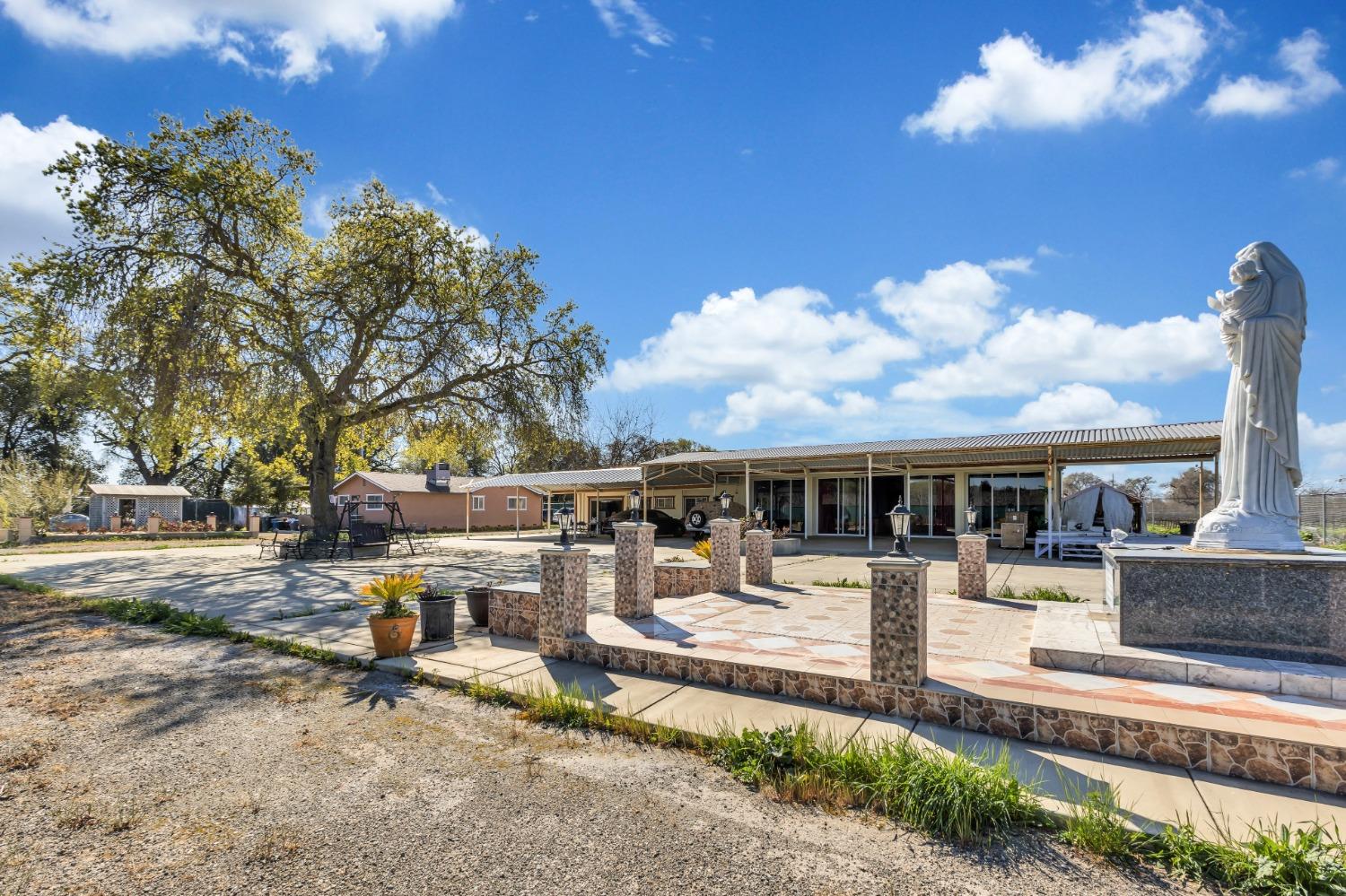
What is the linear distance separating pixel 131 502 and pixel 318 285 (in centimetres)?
2328

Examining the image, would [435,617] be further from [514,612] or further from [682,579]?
[682,579]

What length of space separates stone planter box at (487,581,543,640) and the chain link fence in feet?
66.5

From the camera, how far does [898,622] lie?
4488 millimetres

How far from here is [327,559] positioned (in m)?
16.6

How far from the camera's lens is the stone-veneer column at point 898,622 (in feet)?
14.6

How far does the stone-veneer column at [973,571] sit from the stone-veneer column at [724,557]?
10.4 ft

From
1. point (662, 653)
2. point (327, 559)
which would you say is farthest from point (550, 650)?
point (327, 559)

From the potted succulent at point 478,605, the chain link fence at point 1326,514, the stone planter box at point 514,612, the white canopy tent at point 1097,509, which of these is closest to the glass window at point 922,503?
the white canopy tent at point 1097,509

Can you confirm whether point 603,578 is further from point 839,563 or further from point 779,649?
point 779,649

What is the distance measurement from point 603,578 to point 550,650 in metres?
6.57

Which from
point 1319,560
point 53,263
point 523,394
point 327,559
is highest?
point 53,263

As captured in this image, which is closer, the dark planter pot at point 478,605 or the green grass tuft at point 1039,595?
the dark planter pot at point 478,605

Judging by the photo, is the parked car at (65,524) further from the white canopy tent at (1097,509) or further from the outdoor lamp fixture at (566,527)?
the white canopy tent at (1097,509)

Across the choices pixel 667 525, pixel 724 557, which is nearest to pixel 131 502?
pixel 667 525
